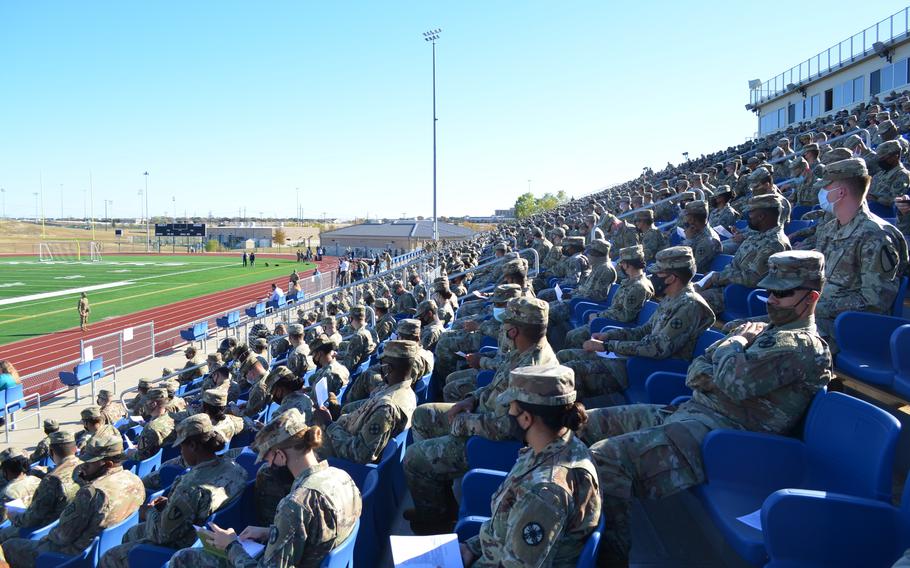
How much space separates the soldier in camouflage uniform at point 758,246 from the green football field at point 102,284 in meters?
25.8

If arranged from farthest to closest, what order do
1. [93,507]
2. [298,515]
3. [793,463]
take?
1. [93,507]
2. [793,463]
3. [298,515]

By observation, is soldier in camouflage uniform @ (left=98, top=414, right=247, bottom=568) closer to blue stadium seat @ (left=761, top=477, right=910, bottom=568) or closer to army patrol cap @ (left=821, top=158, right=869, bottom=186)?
blue stadium seat @ (left=761, top=477, right=910, bottom=568)

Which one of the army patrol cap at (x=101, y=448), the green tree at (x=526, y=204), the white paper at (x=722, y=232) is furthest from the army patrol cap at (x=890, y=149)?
the green tree at (x=526, y=204)

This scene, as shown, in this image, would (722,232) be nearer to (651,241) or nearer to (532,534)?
(651,241)

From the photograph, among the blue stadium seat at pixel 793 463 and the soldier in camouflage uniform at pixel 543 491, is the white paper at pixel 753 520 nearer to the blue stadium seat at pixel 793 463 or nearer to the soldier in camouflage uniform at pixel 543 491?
the blue stadium seat at pixel 793 463

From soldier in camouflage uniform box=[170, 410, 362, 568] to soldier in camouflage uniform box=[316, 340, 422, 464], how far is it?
0.97 meters

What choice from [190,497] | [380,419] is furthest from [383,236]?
[190,497]

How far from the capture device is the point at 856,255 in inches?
167

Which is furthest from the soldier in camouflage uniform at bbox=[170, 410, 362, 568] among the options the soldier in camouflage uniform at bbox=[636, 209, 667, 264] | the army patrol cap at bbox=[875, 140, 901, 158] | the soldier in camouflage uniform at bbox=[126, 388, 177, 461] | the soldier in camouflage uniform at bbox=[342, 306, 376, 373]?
the soldier in camouflage uniform at bbox=[636, 209, 667, 264]

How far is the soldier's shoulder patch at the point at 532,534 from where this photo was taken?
230cm

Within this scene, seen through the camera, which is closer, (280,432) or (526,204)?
(280,432)

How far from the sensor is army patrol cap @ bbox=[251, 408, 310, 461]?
314 cm

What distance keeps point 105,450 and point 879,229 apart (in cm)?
557

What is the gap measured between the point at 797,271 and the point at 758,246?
2547mm
